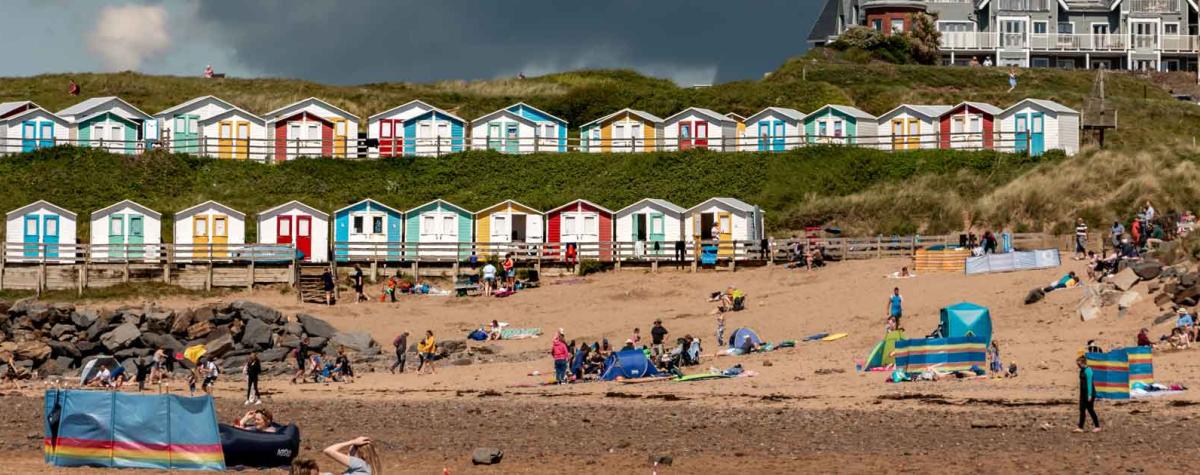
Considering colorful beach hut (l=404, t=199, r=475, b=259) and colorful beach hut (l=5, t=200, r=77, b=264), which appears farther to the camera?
colorful beach hut (l=404, t=199, r=475, b=259)

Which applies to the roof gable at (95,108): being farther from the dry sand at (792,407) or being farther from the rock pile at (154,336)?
the dry sand at (792,407)

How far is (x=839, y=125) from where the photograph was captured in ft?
242

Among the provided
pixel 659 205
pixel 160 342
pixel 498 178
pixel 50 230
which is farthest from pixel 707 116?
pixel 160 342

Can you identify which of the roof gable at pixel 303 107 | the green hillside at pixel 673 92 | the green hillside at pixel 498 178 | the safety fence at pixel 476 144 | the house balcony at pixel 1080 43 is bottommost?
the green hillside at pixel 498 178

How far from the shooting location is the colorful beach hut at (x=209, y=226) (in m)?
60.6

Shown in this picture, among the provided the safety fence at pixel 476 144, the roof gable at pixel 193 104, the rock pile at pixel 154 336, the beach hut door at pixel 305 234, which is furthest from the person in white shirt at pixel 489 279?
the roof gable at pixel 193 104

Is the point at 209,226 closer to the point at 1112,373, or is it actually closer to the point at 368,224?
the point at 368,224

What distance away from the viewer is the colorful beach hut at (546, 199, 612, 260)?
201 feet

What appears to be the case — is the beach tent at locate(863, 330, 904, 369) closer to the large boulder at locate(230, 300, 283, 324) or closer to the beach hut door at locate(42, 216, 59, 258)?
the large boulder at locate(230, 300, 283, 324)

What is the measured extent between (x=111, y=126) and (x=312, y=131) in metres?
8.25

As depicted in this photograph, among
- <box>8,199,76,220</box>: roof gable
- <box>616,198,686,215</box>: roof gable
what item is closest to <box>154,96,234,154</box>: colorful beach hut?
<box>8,199,76,220</box>: roof gable

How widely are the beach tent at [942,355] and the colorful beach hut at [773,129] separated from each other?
A: 39669 mm

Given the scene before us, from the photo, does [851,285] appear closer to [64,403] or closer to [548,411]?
[548,411]

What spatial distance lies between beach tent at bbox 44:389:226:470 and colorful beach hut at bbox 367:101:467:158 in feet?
156
